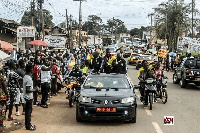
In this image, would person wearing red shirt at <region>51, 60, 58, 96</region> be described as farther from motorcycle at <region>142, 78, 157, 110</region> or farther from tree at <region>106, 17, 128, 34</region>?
tree at <region>106, 17, 128, 34</region>

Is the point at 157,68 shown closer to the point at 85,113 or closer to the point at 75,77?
the point at 75,77

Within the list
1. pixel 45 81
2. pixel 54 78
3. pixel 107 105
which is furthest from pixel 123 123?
pixel 54 78

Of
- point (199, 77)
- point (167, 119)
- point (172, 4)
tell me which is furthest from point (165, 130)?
point (172, 4)

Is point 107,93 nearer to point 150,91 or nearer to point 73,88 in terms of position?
point 150,91

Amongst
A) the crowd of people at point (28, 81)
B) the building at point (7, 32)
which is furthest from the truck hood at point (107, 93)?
the building at point (7, 32)

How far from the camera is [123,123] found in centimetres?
Answer: 1039

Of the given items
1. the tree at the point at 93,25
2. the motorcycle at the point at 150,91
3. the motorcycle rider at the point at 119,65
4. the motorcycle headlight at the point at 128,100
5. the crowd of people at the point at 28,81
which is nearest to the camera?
the crowd of people at the point at 28,81

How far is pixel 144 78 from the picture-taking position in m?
13.7

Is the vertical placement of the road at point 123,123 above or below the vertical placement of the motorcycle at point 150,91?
below

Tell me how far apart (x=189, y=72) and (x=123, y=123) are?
34.5 ft

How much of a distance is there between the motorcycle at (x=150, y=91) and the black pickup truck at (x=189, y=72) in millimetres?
6865

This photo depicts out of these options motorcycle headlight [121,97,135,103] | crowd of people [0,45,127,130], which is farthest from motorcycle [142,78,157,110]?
motorcycle headlight [121,97,135,103]

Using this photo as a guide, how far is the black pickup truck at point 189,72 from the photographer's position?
19672 mm

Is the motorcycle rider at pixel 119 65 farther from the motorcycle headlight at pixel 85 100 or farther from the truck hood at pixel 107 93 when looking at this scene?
the motorcycle headlight at pixel 85 100
